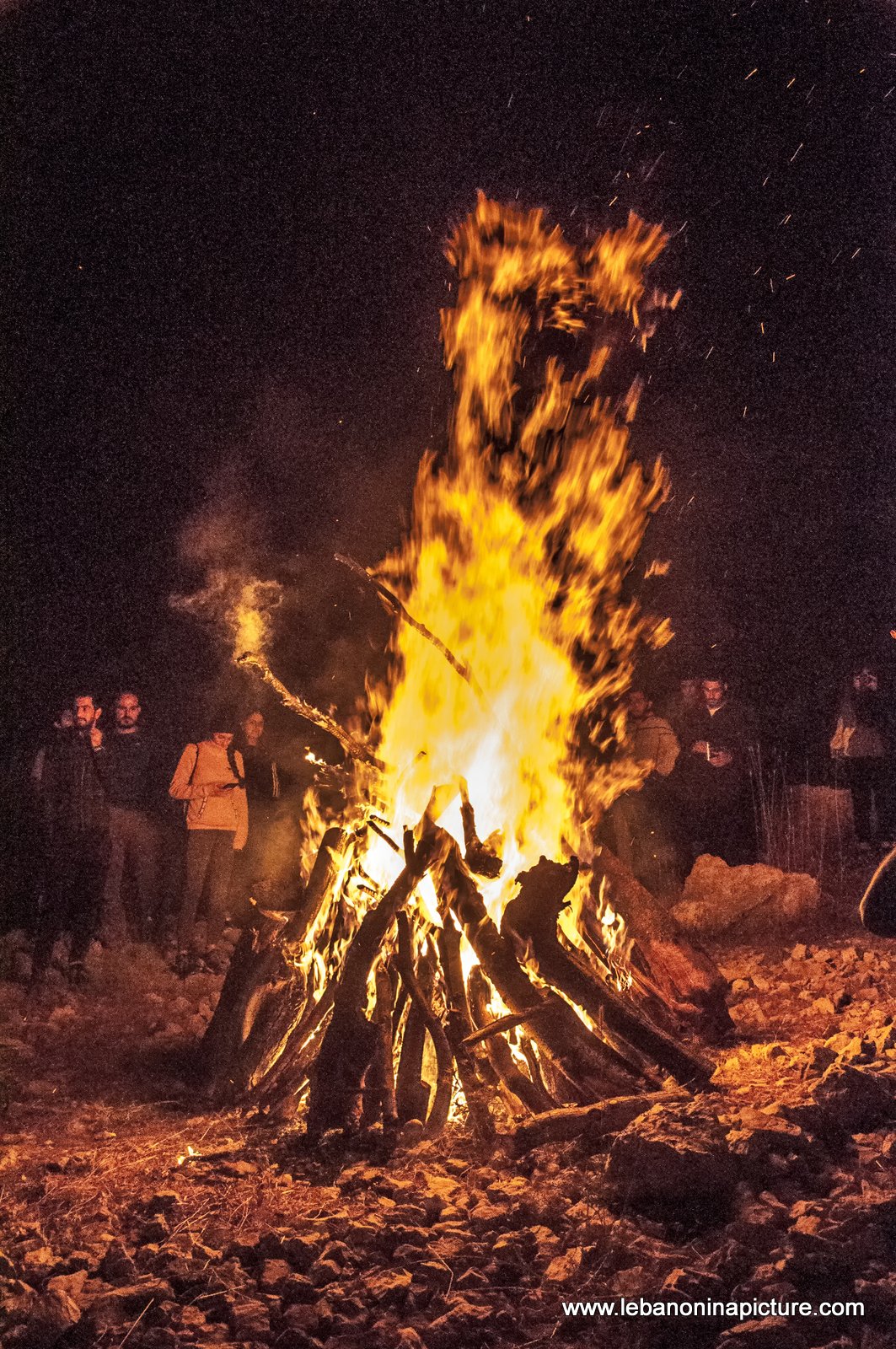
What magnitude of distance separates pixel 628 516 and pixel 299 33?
4.74 m

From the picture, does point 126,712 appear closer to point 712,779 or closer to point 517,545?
point 517,545

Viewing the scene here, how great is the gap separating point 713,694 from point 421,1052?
5.70m

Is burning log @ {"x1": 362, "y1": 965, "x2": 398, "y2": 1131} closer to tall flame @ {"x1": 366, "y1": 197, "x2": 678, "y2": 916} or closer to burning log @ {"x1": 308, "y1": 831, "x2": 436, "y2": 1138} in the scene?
burning log @ {"x1": 308, "y1": 831, "x2": 436, "y2": 1138}

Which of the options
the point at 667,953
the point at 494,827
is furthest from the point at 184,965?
the point at 667,953

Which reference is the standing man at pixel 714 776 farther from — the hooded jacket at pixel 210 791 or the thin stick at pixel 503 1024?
the thin stick at pixel 503 1024

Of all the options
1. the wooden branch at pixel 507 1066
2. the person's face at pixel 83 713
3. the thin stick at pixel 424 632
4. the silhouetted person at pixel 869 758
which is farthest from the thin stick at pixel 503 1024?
the silhouetted person at pixel 869 758

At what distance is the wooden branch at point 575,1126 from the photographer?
385cm

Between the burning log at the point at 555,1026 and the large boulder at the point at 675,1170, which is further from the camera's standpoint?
the burning log at the point at 555,1026

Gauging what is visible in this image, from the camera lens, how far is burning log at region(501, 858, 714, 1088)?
14.6ft

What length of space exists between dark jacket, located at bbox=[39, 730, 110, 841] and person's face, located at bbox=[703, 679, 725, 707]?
5.79 metres

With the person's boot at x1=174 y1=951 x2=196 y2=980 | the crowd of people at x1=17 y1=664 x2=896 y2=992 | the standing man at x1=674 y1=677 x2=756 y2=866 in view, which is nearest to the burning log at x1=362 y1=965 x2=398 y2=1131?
the person's boot at x1=174 y1=951 x2=196 y2=980

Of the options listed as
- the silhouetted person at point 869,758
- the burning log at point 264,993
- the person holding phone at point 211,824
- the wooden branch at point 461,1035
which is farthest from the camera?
the silhouetted person at point 869,758

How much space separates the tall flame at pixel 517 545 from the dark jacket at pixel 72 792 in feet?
12.7

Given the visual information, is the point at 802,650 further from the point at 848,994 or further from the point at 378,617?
the point at 848,994
